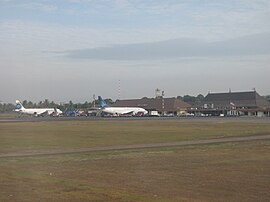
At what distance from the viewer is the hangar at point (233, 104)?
169000mm

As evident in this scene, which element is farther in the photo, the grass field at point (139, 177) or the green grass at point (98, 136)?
the green grass at point (98, 136)

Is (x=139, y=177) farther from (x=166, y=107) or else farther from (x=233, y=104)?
(x=166, y=107)

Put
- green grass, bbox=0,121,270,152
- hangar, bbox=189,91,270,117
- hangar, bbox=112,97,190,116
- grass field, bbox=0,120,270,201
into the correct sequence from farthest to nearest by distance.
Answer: hangar, bbox=112,97,190,116
hangar, bbox=189,91,270,117
green grass, bbox=0,121,270,152
grass field, bbox=0,120,270,201

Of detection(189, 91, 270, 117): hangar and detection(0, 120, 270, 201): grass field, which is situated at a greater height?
detection(189, 91, 270, 117): hangar

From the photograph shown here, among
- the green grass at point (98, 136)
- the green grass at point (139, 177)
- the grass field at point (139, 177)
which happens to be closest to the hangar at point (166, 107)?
the green grass at point (98, 136)

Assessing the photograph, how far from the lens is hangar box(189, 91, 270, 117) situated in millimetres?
169000

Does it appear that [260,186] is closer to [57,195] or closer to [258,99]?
[57,195]

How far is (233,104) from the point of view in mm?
179750

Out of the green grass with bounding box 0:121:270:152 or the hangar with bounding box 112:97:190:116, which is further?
the hangar with bounding box 112:97:190:116

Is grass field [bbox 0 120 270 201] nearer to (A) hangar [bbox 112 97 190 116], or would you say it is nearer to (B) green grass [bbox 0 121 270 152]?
(B) green grass [bbox 0 121 270 152]

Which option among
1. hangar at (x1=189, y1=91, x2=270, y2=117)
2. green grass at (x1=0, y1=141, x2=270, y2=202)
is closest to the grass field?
green grass at (x1=0, y1=141, x2=270, y2=202)

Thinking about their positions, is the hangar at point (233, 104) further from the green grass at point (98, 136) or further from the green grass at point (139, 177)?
the green grass at point (139, 177)

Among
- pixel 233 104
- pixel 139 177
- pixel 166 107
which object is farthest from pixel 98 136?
pixel 166 107

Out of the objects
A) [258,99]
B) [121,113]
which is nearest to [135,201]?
[121,113]
